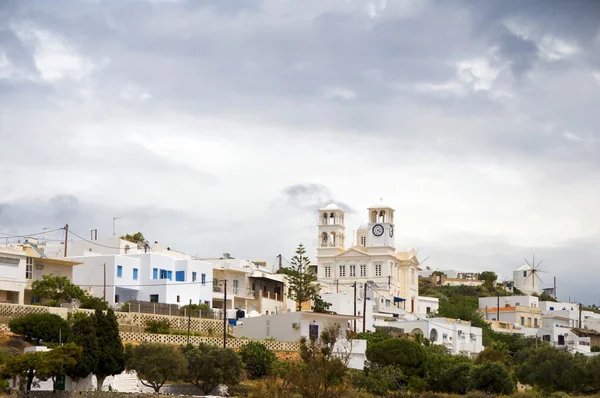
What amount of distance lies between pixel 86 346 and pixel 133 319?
16.6m

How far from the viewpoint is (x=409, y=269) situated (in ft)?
375

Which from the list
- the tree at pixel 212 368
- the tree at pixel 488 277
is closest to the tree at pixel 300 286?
the tree at pixel 212 368

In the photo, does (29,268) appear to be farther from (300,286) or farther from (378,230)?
(378,230)

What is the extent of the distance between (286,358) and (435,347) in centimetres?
1587

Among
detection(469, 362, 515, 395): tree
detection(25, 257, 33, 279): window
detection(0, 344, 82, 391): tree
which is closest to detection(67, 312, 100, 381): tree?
detection(0, 344, 82, 391): tree

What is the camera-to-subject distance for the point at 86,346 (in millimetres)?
47938

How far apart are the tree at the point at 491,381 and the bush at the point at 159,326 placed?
18883 mm

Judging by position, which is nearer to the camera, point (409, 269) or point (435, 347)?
point (435, 347)

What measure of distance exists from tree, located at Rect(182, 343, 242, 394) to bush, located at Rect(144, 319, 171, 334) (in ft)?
35.1

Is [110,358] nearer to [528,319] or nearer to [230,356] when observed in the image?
[230,356]

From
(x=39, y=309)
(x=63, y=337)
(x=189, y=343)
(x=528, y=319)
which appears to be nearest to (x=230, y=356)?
(x=189, y=343)

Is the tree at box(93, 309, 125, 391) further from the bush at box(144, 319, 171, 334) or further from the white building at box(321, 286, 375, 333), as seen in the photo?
the white building at box(321, 286, 375, 333)

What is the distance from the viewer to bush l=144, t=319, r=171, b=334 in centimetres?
6384

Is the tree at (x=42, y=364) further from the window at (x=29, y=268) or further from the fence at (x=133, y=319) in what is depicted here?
the window at (x=29, y=268)
